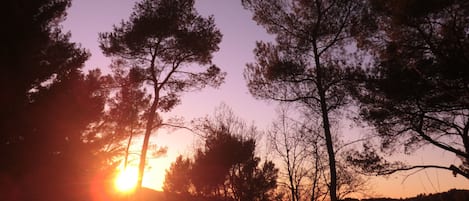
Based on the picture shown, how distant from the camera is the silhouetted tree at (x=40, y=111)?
11.7 metres

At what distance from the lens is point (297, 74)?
1425 cm

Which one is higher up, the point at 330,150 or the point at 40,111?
the point at 40,111

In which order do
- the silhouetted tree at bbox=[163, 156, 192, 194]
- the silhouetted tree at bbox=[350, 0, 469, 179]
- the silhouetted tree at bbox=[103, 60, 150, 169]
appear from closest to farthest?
1. the silhouetted tree at bbox=[350, 0, 469, 179]
2. the silhouetted tree at bbox=[103, 60, 150, 169]
3. the silhouetted tree at bbox=[163, 156, 192, 194]

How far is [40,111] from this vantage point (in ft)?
41.1

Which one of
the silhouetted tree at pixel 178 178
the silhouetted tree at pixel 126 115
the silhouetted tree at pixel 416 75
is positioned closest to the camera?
the silhouetted tree at pixel 416 75

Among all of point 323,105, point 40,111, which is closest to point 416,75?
point 323,105

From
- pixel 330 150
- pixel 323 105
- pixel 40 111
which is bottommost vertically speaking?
pixel 330 150

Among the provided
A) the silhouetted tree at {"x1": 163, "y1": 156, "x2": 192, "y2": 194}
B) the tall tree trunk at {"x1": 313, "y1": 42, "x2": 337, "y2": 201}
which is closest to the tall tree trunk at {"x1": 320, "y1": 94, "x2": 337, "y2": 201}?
the tall tree trunk at {"x1": 313, "y1": 42, "x2": 337, "y2": 201}

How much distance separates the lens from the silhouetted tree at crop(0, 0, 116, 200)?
38.5 ft

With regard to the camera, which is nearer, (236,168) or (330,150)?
(330,150)

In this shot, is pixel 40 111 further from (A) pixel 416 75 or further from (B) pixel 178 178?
(B) pixel 178 178

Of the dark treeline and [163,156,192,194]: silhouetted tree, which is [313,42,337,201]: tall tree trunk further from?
[163,156,192,194]: silhouetted tree

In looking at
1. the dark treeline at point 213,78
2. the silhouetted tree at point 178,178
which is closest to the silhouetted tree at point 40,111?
the dark treeline at point 213,78

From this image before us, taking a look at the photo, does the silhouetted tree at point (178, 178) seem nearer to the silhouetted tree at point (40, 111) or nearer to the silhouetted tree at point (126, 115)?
the silhouetted tree at point (126, 115)
